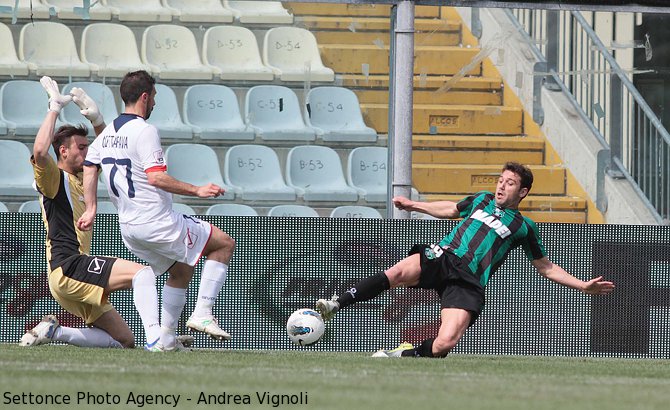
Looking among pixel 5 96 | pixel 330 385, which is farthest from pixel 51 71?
pixel 330 385

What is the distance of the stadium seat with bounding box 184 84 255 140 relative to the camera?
1081cm

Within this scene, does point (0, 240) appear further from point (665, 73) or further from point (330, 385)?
point (665, 73)

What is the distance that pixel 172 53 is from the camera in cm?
1130

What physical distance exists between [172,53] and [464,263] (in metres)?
4.27

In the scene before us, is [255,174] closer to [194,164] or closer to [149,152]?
[194,164]

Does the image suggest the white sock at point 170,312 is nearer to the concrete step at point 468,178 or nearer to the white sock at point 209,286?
the white sock at point 209,286

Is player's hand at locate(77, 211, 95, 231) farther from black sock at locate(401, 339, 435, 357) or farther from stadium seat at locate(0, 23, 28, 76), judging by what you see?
stadium seat at locate(0, 23, 28, 76)

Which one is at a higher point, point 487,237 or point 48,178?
point 48,178

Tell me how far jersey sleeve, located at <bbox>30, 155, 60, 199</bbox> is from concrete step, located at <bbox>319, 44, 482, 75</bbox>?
3468 millimetres

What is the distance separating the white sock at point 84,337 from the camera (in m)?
7.97

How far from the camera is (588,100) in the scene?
11609 mm

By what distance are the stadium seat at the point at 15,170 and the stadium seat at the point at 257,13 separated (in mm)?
2363

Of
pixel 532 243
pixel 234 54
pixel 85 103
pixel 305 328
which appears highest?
pixel 234 54

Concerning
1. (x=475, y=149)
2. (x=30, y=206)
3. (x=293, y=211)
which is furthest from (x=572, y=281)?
(x=30, y=206)
